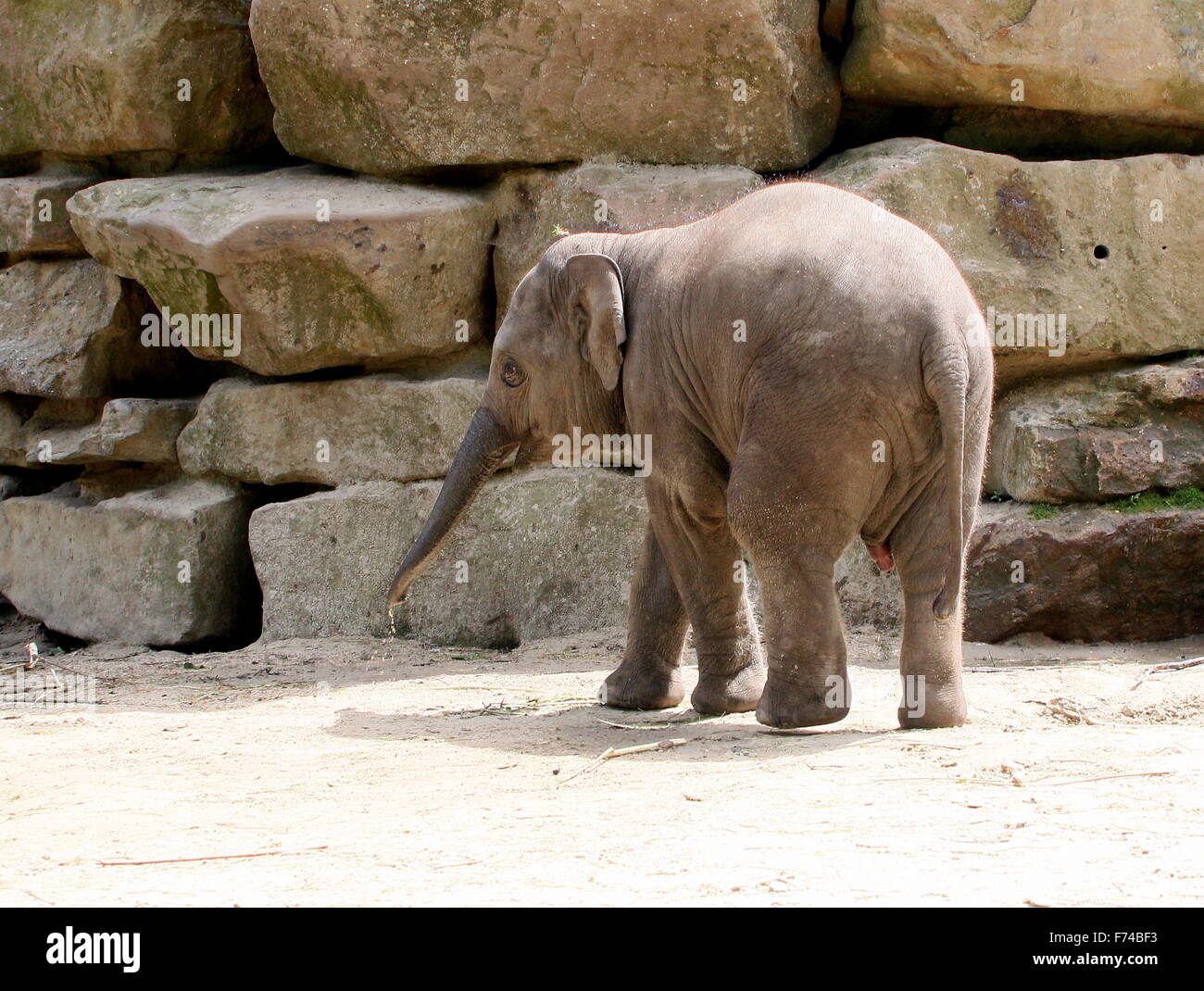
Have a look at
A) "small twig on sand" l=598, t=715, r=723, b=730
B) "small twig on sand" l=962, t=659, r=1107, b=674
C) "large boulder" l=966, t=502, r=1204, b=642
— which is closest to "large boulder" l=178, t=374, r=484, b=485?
"small twig on sand" l=598, t=715, r=723, b=730

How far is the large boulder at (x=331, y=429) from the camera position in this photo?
7988 mm

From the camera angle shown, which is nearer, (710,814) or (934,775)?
(710,814)

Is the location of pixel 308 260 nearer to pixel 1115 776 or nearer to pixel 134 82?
pixel 134 82

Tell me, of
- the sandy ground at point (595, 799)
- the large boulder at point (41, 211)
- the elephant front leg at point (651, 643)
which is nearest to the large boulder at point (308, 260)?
the large boulder at point (41, 211)

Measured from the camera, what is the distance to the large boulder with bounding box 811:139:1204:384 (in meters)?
7.46

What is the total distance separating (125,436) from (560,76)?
330 centimetres

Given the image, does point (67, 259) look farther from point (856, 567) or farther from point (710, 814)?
point (710, 814)

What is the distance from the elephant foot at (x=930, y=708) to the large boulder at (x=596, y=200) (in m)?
3.21

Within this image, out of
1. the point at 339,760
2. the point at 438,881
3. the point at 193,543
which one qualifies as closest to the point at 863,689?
the point at 339,760

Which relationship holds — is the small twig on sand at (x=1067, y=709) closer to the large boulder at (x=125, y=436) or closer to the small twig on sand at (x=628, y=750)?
the small twig on sand at (x=628, y=750)

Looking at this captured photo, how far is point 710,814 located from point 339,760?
157 cm

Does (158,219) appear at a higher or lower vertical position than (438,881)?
higher

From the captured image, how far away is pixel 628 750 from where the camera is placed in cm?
475

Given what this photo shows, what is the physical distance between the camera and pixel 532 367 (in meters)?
5.81
